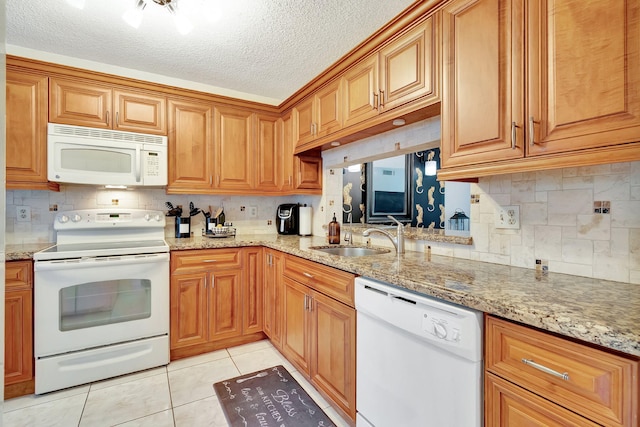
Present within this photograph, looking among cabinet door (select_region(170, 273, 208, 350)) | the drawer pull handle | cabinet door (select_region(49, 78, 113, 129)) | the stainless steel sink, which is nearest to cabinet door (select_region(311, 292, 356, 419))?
the stainless steel sink

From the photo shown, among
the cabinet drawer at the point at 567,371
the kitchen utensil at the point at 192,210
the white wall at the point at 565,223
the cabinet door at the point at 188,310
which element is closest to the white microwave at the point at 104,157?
the kitchen utensil at the point at 192,210

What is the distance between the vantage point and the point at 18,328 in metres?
1.87

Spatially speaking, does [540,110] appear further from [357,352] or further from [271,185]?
[271,185]

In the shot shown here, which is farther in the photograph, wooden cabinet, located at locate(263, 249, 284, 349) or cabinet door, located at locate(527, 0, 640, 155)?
wooden cabinet, located at locate(263, 249, 284, 349)

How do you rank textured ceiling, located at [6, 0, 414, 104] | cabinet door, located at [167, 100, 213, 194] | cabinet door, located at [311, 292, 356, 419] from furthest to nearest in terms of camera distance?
cabinet door, located at [167, 100, 213, 194] → textured ceiling, located at [6, 0, 414, 104] → cabinet door, located at [311, 292, 356, 419]

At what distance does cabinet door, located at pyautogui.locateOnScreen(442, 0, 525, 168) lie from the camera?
1138 millimetres

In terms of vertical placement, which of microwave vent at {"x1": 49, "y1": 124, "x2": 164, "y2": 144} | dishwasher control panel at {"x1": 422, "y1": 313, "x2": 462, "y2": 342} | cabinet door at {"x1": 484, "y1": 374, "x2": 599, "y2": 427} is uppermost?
microwave vent at {"x1": 49, "y1": 124, "x2": 164, "y2": 144}

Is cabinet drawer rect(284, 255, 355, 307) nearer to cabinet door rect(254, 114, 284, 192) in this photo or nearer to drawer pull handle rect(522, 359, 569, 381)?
drawer pull handle rect(522, 359, 569, 381)

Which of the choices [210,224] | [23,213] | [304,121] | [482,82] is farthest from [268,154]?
[482,82]

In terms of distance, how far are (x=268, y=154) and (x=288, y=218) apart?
0.67 metres

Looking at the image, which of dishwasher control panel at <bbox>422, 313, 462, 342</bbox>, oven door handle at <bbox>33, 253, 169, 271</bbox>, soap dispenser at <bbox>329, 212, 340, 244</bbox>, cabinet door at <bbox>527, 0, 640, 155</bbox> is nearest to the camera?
cabinet door at <bbox>527, 0, 640, 155</bbox>

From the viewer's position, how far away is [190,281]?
92.6 inches

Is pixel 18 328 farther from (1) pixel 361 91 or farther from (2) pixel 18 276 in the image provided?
(1) pixel 361 91

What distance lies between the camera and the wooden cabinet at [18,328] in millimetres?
1848
